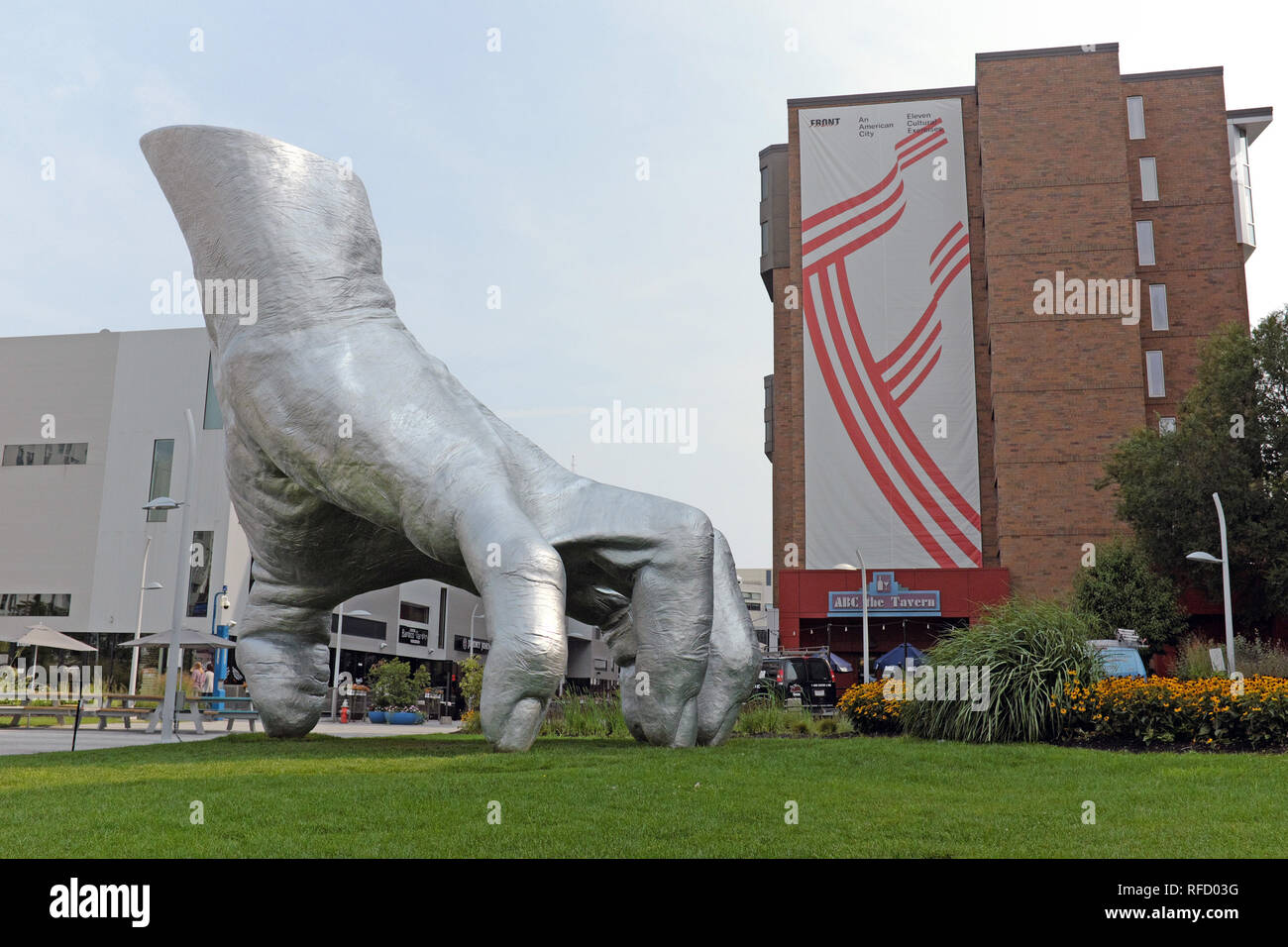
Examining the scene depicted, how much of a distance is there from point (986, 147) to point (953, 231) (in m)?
3.17

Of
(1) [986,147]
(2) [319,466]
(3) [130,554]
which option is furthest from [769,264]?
(2) [319,466]

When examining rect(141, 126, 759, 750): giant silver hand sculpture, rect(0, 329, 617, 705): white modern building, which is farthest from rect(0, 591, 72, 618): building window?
rect(141, 126, 759, 750): giant silver hand sculpture

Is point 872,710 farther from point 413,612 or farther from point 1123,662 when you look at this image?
point 413,612

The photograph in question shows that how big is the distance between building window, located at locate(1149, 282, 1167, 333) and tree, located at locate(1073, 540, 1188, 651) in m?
11.4

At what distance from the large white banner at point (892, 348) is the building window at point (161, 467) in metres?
25.5

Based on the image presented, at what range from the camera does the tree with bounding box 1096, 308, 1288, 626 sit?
3017cm

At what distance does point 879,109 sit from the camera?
43.6 m

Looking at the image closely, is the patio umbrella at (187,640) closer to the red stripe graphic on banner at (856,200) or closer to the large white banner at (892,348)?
the large white banner at (892,348)

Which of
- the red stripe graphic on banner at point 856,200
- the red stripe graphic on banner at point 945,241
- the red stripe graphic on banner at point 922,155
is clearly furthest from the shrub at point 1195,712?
the red stripe graphic on banner at point 922,155

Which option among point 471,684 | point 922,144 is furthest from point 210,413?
point 922,144

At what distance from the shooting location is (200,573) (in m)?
44.0

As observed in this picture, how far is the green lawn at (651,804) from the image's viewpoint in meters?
5.44

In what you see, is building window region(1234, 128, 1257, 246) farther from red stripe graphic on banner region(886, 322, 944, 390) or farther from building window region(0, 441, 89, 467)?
building window region(0, 441, 89, 467)
